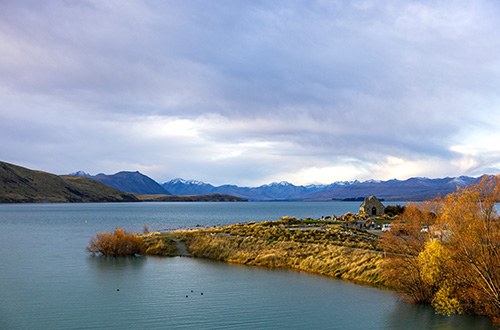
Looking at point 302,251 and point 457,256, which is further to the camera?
point 302,251

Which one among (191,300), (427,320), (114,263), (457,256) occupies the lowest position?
(427,320)

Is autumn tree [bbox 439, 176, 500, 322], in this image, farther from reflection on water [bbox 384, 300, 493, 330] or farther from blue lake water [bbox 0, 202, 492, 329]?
blue lake water [bbox 0, 202, 492, 329]

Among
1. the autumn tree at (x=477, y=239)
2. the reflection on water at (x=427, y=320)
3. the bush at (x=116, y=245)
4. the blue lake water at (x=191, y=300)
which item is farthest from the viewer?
the bush at (x=116, y=245)

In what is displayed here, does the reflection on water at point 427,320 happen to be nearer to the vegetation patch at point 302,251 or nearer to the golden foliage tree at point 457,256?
the golden foliage tree at point 457,256

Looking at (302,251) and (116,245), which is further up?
(116,245)

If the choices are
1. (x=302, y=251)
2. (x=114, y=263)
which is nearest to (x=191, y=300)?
(x=302, y=251)

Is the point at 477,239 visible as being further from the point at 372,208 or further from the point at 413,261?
the point at 372,208

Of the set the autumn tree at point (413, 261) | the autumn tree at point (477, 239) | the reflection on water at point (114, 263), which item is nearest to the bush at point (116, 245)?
the reflection on water at point (114, 263)

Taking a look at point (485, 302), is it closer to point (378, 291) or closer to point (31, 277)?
point (378, 291)

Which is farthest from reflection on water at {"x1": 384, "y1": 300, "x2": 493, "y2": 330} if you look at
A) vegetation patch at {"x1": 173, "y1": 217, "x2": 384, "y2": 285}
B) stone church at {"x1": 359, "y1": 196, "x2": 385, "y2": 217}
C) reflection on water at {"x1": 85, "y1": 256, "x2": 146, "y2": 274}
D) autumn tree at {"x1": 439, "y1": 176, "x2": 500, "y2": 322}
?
stone church at {"x1": 359, "y1": 196, "x2": 385, "y2": 217}

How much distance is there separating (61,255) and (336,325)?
131 ft

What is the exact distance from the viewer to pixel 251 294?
31141 mm

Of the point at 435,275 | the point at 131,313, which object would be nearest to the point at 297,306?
the point at 435,275

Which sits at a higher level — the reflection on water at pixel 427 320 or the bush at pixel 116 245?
the bush at pixel 116 245
